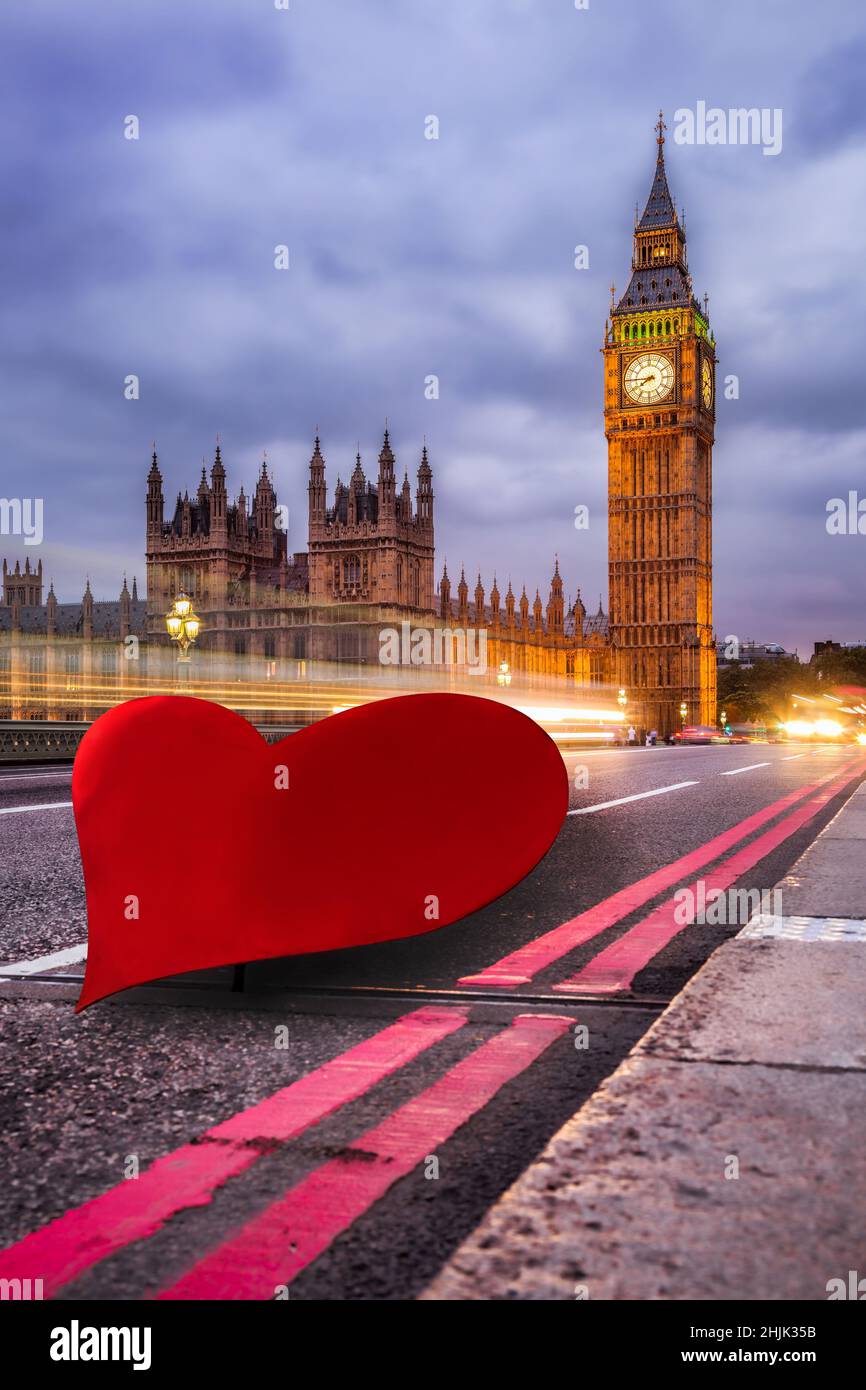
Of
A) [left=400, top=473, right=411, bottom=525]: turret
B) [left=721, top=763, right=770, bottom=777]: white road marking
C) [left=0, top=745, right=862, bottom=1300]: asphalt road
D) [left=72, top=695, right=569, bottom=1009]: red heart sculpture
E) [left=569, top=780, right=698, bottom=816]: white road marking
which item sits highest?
[left=400, top=473, right=411, bottom=525]: turret

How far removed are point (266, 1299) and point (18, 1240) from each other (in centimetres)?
47

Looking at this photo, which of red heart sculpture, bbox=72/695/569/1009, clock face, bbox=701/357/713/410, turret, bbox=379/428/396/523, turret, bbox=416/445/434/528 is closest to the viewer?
red heart sculpture, bbox=72/695/569/1009

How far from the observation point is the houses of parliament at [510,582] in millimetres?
65125

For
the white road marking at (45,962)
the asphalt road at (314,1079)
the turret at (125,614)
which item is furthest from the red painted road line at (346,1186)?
the turret at (125,614)

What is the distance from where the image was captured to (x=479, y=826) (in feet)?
11.5

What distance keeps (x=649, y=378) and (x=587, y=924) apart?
85.8 metres

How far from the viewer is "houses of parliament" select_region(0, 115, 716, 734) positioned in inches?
2564

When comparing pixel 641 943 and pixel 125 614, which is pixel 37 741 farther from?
pixel 125 614

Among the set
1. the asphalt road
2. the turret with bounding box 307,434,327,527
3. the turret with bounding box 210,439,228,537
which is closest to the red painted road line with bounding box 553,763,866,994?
the asphalt road

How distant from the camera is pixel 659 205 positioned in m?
92.4

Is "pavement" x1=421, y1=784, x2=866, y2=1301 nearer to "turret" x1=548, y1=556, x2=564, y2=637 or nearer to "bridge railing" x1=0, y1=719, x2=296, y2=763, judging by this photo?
"bridge railing" x1=0, y1=719, x2=296, y2=763

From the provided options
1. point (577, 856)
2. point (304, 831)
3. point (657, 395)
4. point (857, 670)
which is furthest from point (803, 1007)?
point (857, 670)

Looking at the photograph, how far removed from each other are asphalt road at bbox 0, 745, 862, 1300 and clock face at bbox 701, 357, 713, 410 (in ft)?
286
